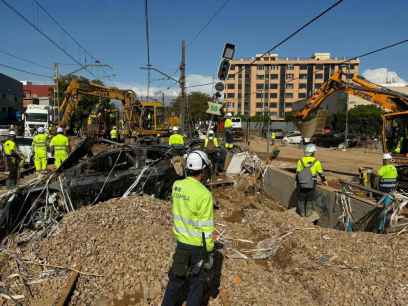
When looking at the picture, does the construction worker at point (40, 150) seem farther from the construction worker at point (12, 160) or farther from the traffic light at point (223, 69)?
the traffic light at point (223, 69)

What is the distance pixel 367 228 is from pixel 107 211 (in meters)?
5.05

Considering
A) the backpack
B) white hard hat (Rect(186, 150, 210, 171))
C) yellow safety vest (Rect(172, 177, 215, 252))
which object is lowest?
the backpack

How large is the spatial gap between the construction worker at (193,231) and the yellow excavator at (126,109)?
39.7ft

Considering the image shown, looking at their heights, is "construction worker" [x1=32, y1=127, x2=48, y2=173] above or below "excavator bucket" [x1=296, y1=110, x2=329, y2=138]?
below

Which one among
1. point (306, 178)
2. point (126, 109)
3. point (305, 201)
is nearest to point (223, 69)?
point (306, 178)

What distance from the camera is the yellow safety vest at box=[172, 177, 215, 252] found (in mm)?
3232

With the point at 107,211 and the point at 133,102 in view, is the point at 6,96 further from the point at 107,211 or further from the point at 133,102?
the point at 107,211

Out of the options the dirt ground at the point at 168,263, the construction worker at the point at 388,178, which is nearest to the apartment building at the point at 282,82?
the construction worker at the point at 388,178

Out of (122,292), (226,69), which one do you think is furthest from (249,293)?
(226,69)

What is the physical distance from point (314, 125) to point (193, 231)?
896 centimetres

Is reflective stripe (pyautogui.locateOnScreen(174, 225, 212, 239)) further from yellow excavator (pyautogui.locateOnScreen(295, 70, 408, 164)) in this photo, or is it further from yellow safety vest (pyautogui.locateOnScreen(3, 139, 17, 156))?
yellow excavator (pyautogui.locateOnScreen(295, 70, 408, 164))

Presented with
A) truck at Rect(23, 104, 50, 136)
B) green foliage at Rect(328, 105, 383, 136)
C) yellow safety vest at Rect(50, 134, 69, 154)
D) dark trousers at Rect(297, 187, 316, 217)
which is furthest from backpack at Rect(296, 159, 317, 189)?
green foliage at Rect(328, 105, 383, 136)

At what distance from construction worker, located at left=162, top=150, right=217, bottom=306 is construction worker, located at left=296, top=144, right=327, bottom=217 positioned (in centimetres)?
505

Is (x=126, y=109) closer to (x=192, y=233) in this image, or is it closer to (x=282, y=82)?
(x=192, y=233)
